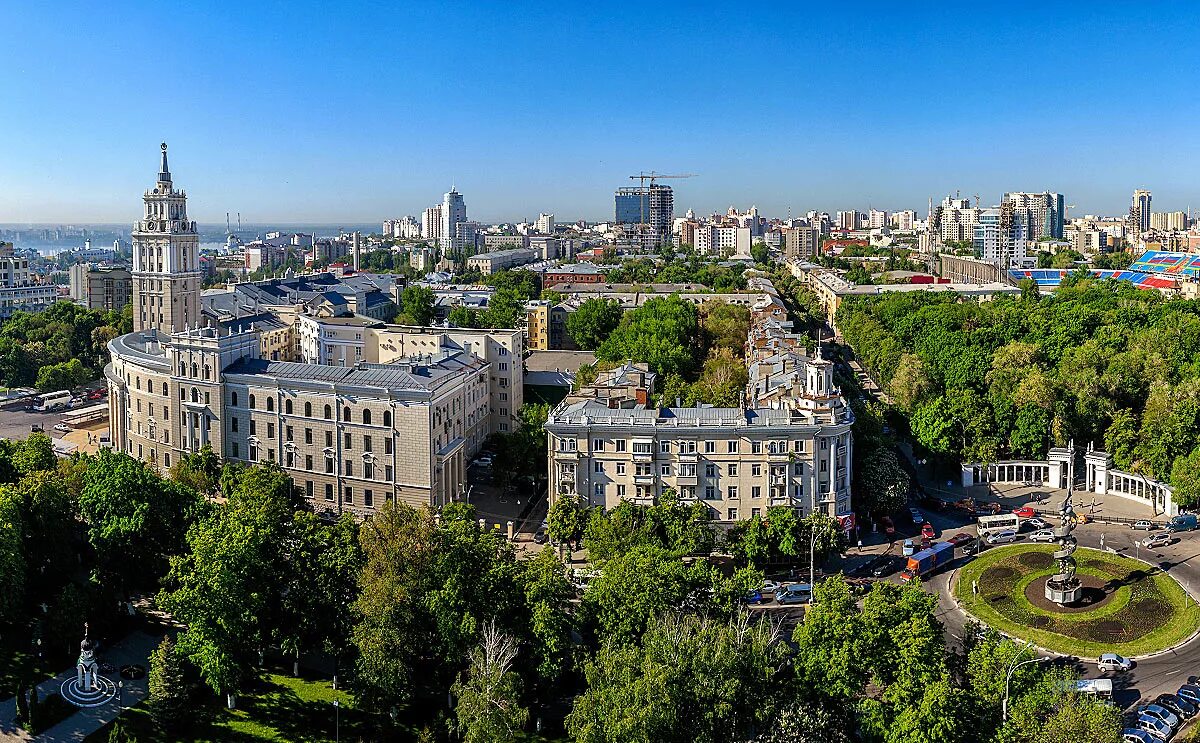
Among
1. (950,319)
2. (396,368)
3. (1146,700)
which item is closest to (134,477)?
(396,368)

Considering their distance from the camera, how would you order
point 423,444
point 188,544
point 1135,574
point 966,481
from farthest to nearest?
point 966,481 < point 423,444 < point 1135,574 < point 188,544

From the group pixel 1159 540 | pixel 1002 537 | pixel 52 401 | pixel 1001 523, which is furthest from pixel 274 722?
pixel 52 401

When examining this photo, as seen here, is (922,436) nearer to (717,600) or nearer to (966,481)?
(966,481)

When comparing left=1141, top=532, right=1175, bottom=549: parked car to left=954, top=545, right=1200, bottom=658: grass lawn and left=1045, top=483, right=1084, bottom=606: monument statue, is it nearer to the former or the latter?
left=954, top=545, right=1200, bottom=658: grass lawn

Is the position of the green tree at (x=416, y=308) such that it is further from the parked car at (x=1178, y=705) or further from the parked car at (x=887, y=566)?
the parked car at (x=1178, y=705)

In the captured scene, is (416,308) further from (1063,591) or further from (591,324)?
(1063,591)
